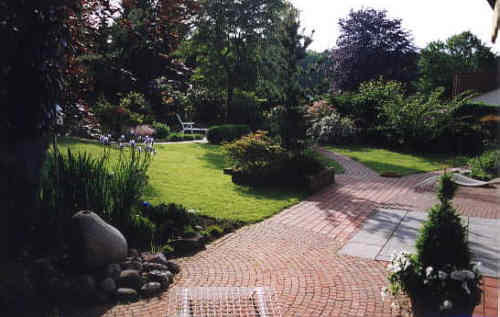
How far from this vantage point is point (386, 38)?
117 feet

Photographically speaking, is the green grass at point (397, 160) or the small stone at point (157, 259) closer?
the small stone at point (157, 259)

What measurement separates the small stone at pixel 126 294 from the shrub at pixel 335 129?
17162mm

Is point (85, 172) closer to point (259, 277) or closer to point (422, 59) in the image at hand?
point (259, 277)

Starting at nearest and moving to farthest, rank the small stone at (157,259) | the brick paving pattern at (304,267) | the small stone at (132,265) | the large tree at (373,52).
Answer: the brick paving pattern at (304,267) → the small stone at (132,265) → the small stone at (157,259) → the large tree at (373,52)

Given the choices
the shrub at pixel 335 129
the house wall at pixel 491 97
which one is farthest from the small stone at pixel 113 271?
the house wall at pixel 491 97

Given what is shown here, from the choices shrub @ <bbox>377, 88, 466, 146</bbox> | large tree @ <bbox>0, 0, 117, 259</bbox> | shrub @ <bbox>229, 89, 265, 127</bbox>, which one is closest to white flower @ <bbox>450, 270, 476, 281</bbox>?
large tree @ <bbox>0, 0, 117, 259</bbox>

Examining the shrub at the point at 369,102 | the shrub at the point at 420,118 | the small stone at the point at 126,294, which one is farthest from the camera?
the shrub at the point at 369,102

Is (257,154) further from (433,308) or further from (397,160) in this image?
(397,160)

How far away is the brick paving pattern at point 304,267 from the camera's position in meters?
3.98

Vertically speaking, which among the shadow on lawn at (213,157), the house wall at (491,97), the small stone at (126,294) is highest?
the house wall at (491,97)

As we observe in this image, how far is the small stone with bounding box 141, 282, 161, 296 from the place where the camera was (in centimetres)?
423

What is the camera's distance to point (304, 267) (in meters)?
5.04

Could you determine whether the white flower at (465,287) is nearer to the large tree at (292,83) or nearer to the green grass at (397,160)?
the large tree at (292,83)

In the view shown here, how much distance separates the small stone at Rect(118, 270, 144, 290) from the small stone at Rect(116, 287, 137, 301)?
0.14 metres
